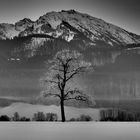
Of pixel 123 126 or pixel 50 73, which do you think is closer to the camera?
pixel 123 126

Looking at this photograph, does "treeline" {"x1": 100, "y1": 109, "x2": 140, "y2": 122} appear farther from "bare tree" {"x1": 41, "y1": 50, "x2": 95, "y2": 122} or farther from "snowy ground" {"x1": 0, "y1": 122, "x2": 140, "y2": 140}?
"snowy ground" {"x1": 0, "y1": 122, "x2": 140, "y2": 140}

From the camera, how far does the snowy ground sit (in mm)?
20750

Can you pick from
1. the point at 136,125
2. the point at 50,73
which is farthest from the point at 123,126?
the point at 50,73

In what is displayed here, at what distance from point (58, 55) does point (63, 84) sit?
295cm

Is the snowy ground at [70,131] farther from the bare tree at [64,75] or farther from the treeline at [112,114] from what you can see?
the treeline at [112,114]

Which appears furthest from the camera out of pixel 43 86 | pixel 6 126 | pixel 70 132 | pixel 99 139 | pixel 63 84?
pixel 43 86

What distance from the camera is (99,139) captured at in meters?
20.3

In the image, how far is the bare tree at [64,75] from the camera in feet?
104

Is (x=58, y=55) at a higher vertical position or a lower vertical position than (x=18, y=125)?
higher

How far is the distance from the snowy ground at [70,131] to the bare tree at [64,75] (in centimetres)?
583

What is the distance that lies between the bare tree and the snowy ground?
583cm

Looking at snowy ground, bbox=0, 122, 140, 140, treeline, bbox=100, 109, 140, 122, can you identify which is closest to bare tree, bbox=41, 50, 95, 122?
snowy ground, bbox=0, 122, 140, 140

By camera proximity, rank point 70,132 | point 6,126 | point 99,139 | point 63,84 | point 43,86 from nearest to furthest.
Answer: point 99,139, point 70,132, point 6,126, point 63,84, point 43,86

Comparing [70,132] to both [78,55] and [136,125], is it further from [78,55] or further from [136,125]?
[78,55]
